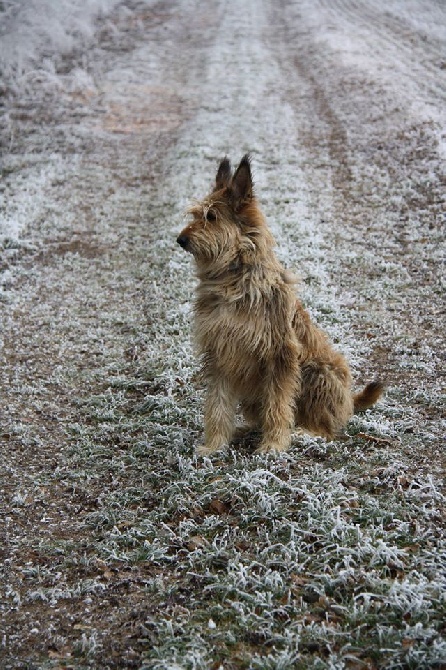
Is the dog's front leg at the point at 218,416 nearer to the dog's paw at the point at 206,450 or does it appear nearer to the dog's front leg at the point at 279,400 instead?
the dog's paw at the point at 206,450

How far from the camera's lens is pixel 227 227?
6.32 metres

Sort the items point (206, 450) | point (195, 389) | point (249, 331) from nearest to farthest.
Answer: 1. point (249, 331)
2. point (206, 450)
3. point (195, 389)

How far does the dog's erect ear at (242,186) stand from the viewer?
20.3 feet

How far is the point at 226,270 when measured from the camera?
6.47 m

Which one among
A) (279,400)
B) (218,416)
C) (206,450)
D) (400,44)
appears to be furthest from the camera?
(400,44)

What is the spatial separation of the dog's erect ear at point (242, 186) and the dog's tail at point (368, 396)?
2.47m

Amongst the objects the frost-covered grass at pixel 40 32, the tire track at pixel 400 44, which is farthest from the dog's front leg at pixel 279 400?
the frost-covered grass at pixel 40 32

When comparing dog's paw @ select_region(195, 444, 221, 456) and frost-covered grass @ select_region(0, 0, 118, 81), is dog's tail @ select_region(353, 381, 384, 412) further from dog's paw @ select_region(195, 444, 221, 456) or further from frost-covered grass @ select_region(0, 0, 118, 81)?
frost-covered grass @ select_region(0, 0, 118, 81)

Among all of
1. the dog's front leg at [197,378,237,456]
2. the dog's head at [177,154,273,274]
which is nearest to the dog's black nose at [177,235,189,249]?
the dog's head at [177,154,273,274]

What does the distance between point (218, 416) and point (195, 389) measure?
75.4 inches

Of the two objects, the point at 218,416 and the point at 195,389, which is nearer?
the point at 218,416

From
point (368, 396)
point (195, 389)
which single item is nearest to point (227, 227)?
point (368, 396)

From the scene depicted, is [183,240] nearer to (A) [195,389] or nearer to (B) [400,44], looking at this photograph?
(A) [195,389]

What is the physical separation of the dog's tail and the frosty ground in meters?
0.16
